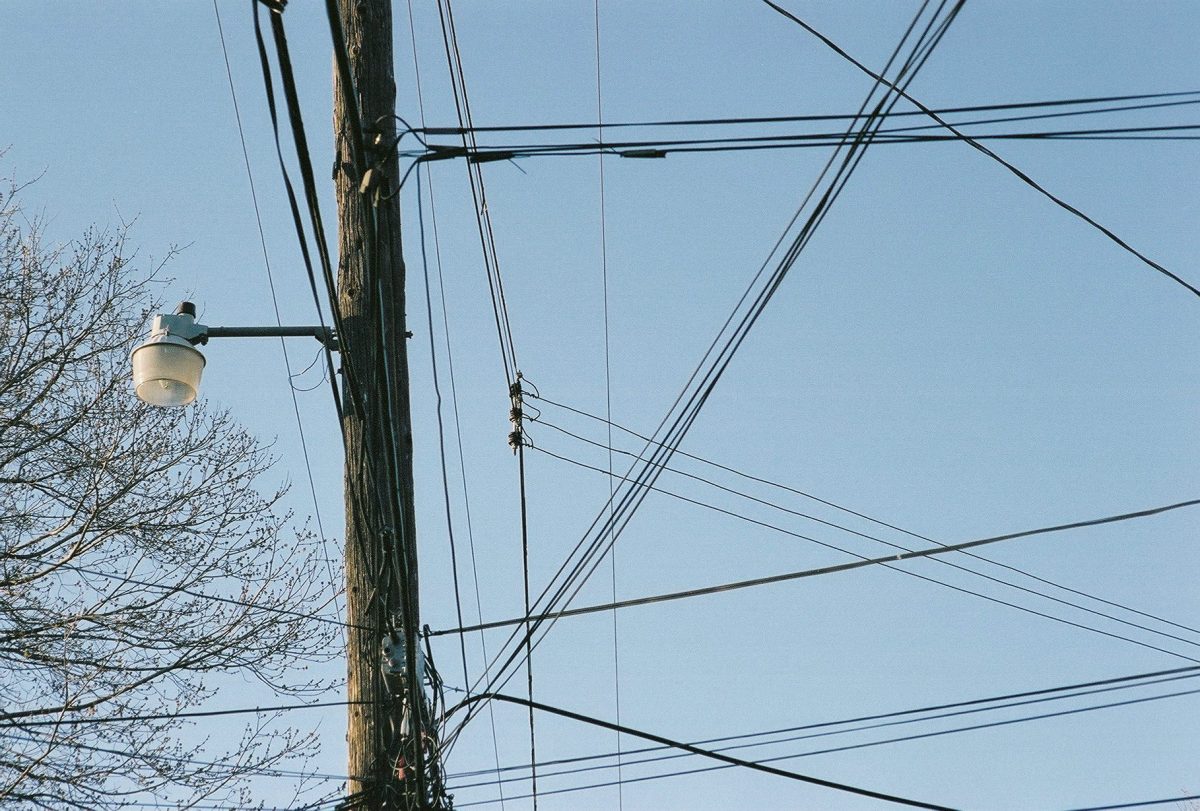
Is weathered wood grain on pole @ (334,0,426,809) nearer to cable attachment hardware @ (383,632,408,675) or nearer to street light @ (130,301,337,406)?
cable attachment hardware @ (383,632,408,675)

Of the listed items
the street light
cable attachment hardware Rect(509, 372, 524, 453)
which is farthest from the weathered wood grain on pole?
cable attachment hardware Rect(509, 372, 524, 453)

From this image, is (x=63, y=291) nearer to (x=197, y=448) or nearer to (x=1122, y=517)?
(x=197, y=448)

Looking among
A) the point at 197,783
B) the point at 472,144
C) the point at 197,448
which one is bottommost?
the point at 197,783

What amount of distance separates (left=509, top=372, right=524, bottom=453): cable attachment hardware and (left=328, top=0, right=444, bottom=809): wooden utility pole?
10.8 feet

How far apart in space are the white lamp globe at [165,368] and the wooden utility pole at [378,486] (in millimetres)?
853

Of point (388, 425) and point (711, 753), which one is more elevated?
point (388, 425)

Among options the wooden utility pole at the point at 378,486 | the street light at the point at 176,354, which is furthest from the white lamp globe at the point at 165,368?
the wooden utility pole at the point at 378,486

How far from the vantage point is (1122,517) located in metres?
6.04

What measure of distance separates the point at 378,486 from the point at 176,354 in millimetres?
1335

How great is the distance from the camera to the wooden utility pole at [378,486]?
4781 millimetres

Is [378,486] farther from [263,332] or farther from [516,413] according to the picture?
[516,413]

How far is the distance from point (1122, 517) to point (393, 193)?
12.2 ft

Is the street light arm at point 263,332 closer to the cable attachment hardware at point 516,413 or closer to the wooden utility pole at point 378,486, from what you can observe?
the wooden utility pole at point 378,486

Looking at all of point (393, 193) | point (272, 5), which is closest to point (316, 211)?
point (272, 5)
